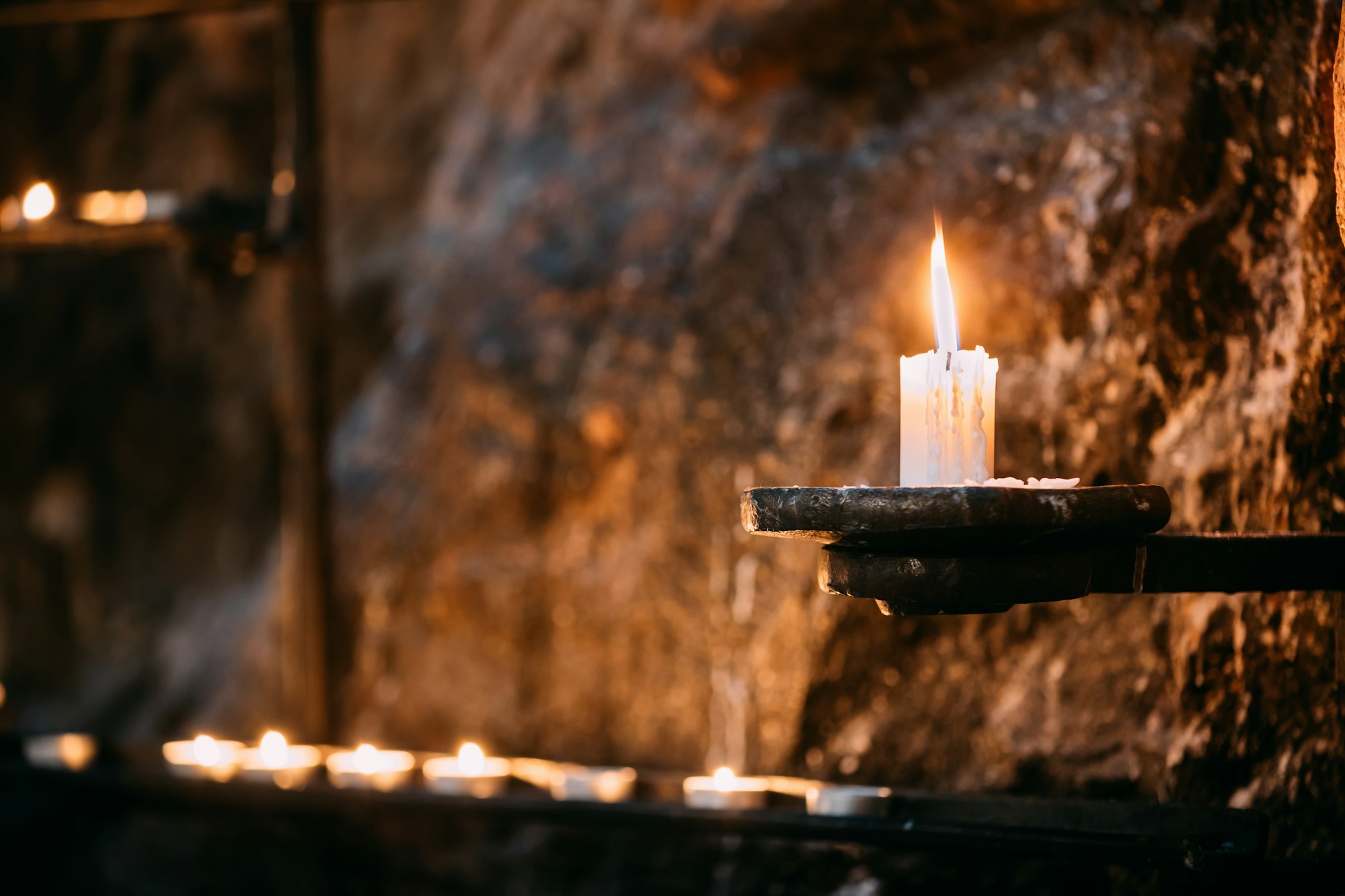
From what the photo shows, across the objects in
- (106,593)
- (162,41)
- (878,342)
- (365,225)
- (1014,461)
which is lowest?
(106,593)

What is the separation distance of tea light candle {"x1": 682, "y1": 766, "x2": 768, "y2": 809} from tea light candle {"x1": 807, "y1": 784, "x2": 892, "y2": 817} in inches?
5.4

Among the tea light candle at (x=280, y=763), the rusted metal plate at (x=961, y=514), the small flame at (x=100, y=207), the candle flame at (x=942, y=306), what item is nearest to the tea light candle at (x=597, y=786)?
the tea light candle at (x=280, y=763)

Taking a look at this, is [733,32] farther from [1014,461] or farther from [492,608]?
[492,608]

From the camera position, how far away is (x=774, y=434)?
275 cm

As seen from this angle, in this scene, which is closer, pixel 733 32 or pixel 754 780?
pixel 754 780

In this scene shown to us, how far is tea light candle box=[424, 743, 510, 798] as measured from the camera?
101 inches

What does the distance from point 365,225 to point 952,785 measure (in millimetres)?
2867

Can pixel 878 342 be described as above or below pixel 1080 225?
below

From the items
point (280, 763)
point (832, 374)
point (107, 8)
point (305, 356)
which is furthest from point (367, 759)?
point (107, 8)

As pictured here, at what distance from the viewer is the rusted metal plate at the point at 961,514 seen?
134cm

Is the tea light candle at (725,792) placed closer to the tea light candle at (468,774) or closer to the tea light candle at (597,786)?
the tea light candle at (597,786)

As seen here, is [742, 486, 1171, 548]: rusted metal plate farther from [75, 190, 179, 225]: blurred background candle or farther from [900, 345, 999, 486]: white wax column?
[75, 190, 179, 225]: blurred background candle

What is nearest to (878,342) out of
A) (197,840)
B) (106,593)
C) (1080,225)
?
(1080,225)

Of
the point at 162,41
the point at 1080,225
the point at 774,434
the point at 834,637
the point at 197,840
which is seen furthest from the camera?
the point at 162,41
